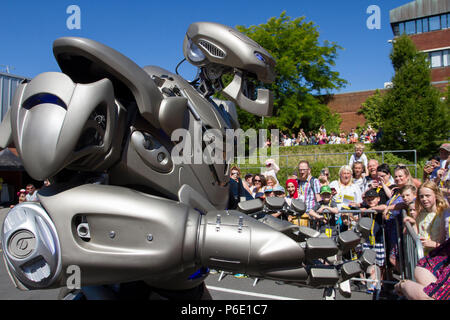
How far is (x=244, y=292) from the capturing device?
4172mm

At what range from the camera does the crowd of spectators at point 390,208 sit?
8.25 ft

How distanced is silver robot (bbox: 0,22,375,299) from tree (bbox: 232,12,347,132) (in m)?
17.0

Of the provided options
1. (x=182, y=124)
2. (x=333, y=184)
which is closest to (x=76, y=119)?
(x=182, y=124)

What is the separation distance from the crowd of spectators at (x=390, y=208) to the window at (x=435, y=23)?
23.2 metres

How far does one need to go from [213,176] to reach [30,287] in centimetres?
98

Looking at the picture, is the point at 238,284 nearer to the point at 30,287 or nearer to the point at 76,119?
the point at 30,287

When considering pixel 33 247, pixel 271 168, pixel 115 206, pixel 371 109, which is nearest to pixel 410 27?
pixel 371 109

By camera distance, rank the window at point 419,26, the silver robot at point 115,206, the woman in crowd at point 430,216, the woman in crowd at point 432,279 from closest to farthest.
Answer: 1. the silver robot at point 115,206
2. the woman in crowd at point 432,279
3. the woman in crowd at point 430,216
4. the window at point 419,26

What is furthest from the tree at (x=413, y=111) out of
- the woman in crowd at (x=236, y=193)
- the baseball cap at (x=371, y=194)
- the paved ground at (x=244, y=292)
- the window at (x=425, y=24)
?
the window at (x=425, y=24)

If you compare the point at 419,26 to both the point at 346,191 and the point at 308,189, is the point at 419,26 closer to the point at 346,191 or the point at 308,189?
the point at 346,191

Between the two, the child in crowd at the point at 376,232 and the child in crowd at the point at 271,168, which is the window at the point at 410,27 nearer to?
the child in crowd at the point at 271,168

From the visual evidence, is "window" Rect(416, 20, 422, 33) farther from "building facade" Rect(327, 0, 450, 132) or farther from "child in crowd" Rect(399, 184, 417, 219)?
"child in crowd" Rect(399, 184, 417, 219)
